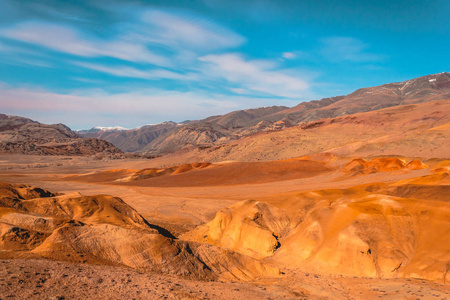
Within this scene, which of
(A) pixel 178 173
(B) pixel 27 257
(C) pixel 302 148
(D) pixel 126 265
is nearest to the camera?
(B) pixel 27 257

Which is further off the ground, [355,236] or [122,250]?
[122,250]

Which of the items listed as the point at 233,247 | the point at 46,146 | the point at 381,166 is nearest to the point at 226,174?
the point at 381,166

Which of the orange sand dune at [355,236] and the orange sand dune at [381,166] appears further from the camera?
the orange sand dune at [381,166]

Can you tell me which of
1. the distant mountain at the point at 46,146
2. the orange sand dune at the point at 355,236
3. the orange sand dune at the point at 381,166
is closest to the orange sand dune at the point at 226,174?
the orange sand dune at the point at 381,166

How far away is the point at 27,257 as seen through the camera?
11.5 metres

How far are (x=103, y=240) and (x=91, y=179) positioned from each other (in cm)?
6020

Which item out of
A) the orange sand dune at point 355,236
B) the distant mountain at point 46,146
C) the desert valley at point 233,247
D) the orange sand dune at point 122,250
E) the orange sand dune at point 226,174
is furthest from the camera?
the distant mountain at point 46,146

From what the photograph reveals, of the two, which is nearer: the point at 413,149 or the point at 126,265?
the point at 126,265

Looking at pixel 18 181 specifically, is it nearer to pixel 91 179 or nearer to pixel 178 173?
pixel 91 179

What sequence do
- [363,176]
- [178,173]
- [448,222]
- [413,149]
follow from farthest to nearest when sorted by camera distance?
[178,173] → [413,149] → [363,176] → [448,222]

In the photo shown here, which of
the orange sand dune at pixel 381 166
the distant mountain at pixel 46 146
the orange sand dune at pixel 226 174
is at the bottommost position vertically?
the orange sand dune at pixel 226 174

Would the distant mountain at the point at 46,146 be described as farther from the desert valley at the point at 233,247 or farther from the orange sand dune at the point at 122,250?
the orange sand dune at the point at 122,250

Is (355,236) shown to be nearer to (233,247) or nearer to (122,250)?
(233,247)

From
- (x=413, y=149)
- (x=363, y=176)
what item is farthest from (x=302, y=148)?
(x=363, y=176)
